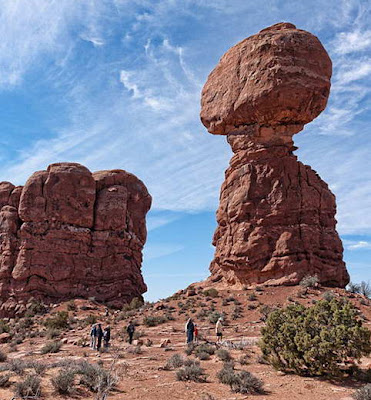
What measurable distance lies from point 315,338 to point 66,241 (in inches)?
1234

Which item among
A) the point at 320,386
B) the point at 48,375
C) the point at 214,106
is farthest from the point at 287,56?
the point at 48,375

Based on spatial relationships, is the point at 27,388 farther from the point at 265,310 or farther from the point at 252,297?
the point at 252,297

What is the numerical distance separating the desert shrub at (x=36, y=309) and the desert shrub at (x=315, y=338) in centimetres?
2650

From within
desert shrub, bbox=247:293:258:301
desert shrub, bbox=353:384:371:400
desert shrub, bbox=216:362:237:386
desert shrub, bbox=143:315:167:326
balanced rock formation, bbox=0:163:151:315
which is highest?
balanced rock formation, bbox=0:163:151:315

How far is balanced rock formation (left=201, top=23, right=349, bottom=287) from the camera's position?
84.6 feet

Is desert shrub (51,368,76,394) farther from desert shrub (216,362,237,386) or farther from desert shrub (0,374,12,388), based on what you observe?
desert shrub (216,362,237,386)

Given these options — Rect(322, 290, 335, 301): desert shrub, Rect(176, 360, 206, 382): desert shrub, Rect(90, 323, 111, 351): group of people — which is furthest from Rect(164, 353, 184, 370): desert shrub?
Rect(322, 290, 335, 301): desert shrub

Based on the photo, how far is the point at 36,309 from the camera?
34.2 meters

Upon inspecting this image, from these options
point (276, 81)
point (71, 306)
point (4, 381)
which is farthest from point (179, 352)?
point (71, 306)

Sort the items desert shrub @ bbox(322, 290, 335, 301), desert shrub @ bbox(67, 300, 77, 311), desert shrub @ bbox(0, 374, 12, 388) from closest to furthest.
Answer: desert shrub @ bbox(0, 374, 12, 388) < desert shrub @ bbox(322, 290, 335, 301) < desert shrub @ bbox(67, 300, 77, 311)

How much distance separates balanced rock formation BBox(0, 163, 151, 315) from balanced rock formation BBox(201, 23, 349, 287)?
43.5 feet

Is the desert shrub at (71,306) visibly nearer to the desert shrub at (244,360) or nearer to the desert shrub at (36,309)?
the desert shrub at (36,309)

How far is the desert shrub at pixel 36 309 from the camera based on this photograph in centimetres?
3372

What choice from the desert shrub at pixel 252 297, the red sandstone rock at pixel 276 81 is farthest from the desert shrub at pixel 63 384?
the red sandstone rock at pixel 276 81
